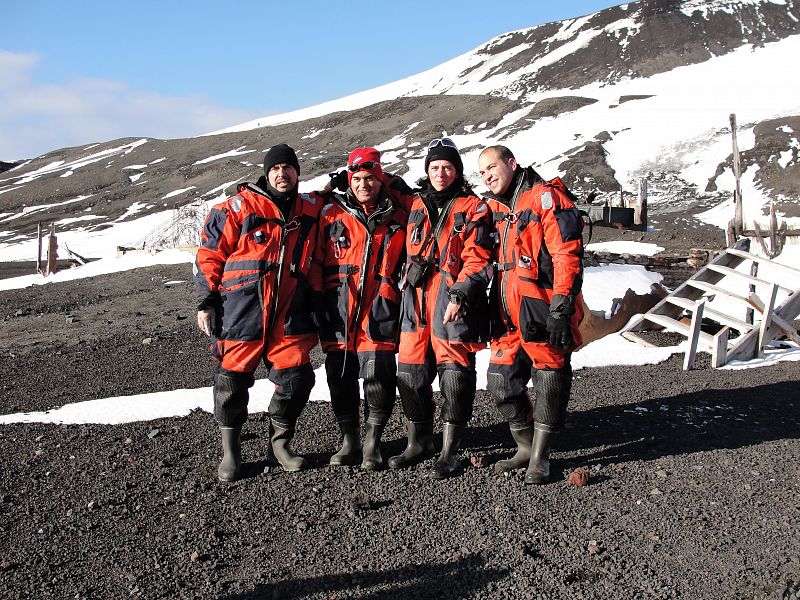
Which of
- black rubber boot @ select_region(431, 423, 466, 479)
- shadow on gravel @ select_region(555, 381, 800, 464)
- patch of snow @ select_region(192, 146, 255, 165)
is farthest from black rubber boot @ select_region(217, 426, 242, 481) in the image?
patch of snow @ select_region(192, 146, 255, 165)

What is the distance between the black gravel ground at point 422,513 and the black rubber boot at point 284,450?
3.1 inches

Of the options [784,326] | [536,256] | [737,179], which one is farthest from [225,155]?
[536,256]

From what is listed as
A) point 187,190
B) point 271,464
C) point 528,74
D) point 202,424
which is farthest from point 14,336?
point 528,74

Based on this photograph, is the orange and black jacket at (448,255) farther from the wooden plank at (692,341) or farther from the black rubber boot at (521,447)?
the wooden plank at (692,341)

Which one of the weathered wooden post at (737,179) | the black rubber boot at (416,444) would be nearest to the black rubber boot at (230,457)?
the black rubber boot at (416,444)

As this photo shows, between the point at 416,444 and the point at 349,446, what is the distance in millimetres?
400

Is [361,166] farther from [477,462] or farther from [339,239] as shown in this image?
[477,462]

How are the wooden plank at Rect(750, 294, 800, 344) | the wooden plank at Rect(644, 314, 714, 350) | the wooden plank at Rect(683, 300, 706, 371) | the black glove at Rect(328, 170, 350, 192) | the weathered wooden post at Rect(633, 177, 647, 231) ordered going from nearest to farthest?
the black glove at Rect(328, 170, 350, 192), the wooden plank at Rect(683, 300, 706, 371), the wooden plank at Rect(644, 314, 714, 350), the wooden plank at Rect(750, 294, 800, 344), the weathered wooden post at Rect(633, 177, 647, 231)

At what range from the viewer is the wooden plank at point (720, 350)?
7.54m

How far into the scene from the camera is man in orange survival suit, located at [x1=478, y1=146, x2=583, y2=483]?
13.3 feet

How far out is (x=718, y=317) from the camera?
28.0 ft

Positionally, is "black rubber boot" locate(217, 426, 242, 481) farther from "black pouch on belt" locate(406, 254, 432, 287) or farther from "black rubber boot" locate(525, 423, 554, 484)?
"black rubber boot" locate(525, 423, 554, 484)

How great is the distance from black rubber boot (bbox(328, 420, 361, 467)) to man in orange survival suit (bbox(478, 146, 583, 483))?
839mm

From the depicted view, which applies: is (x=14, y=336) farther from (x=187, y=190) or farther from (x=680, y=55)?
(x=680, y=55)
